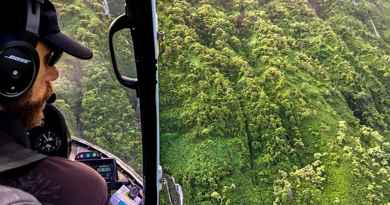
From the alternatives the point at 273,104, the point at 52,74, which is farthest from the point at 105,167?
the point at 273,104

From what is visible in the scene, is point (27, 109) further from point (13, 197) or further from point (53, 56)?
point (13, 197)

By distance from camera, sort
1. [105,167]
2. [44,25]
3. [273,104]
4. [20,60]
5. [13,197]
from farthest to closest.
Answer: [273,104] < [105,167] < [44,25] < [20,60] < [13,197]

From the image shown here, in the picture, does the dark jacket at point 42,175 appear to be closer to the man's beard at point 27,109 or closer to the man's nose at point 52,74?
the man's beard at point 27,109

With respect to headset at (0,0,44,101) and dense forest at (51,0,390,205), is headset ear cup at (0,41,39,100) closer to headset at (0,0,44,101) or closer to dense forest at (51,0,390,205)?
headset at (0,0,44,101)

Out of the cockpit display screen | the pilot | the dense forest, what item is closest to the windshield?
the cockpit display screen

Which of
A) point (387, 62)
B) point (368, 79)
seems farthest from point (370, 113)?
point (387, 62)

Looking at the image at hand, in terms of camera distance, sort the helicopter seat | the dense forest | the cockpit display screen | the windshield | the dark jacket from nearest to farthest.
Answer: the helicopter seat
the dark jacket
the windshield
the cockpit display screen
the dense forest

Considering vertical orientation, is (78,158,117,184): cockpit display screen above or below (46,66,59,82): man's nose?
below

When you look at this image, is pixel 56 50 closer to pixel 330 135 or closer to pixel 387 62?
pixel 330 135
